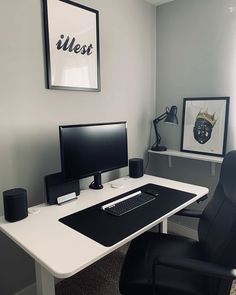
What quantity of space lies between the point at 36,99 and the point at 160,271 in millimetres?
1290

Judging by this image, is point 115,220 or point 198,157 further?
point 198,157

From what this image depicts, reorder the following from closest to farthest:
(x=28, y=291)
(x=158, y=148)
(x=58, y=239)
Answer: (x=58, y=239)
(x=28, y=291)
(x=158, y=148)

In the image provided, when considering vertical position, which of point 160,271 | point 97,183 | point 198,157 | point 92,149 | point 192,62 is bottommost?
point 160,271

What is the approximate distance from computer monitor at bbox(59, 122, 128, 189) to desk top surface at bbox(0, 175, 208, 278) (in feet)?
0.70

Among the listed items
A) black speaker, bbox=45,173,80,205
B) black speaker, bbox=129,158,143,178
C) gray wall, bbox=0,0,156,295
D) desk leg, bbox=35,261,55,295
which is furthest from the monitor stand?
desk leg, bbox=35,261,55,295

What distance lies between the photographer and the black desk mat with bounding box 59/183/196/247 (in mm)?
1201

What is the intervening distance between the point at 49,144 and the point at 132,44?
1.24 m

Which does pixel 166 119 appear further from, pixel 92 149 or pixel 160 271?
pixel 160 271

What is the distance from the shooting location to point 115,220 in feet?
4.45

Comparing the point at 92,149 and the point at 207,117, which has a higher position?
the point at 207,117

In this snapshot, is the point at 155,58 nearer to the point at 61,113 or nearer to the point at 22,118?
the point at 61,113

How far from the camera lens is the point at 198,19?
217 cm

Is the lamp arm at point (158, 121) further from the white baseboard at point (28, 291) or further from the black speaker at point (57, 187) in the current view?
the white baseboard at point (28, 291)

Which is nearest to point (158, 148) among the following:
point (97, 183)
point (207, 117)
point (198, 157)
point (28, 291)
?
point (198, 157)
